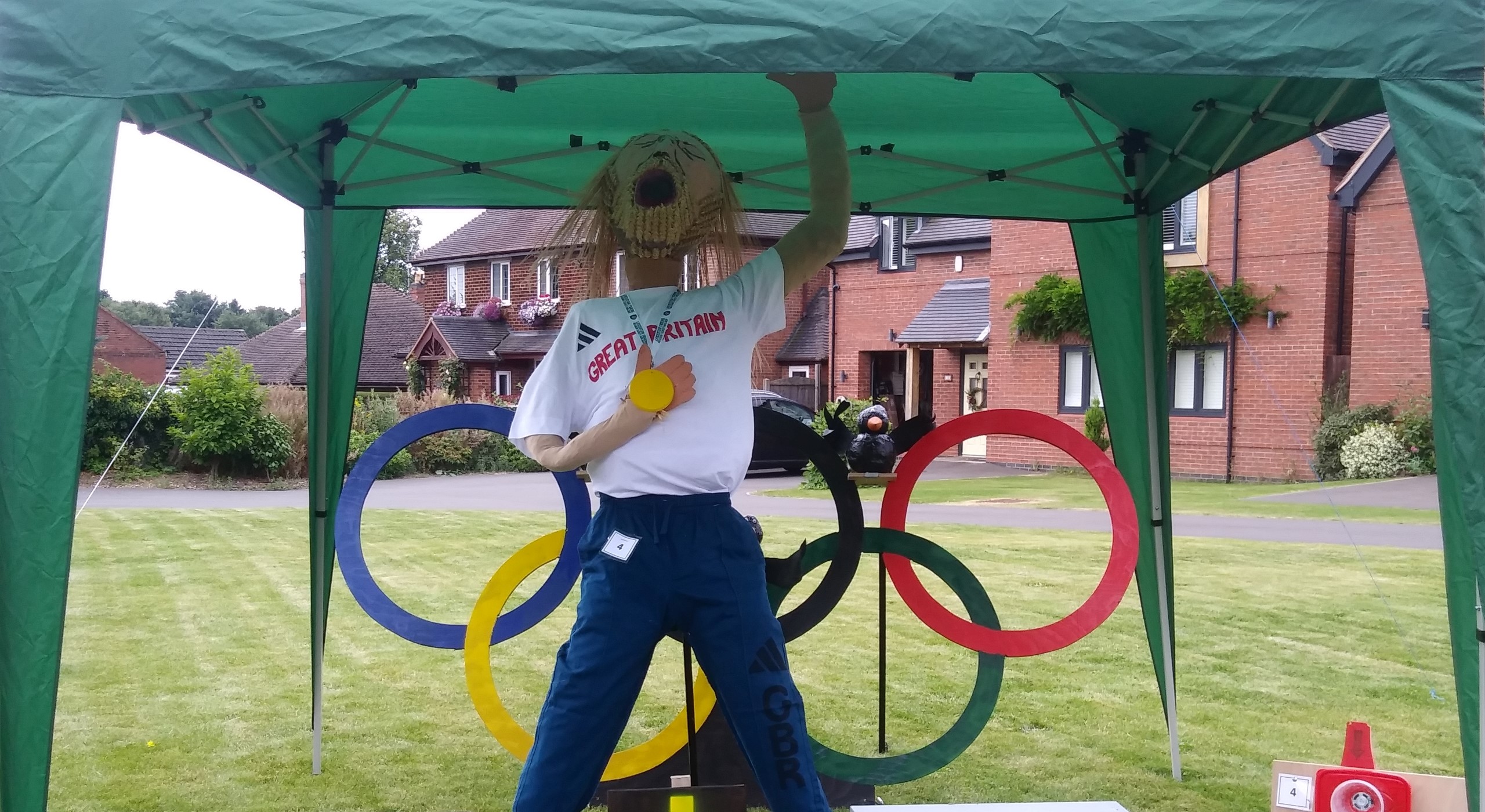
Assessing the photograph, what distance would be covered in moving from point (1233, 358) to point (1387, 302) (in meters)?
2.22

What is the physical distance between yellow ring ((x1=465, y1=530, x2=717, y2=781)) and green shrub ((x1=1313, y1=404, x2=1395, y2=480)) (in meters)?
14.3

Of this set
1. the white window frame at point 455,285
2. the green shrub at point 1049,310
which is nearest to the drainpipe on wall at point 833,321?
the green shrub at point 1049,310

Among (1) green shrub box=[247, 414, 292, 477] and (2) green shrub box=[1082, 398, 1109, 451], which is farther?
(2) green shrub box=[1082, 398, 1109, 451]

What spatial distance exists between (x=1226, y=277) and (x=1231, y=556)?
8542 millimetres

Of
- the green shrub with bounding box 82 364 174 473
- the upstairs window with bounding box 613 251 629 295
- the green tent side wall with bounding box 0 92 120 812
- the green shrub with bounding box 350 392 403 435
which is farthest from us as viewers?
the green shrub with bounding box 350 392 403 435

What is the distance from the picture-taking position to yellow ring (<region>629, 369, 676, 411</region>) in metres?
2.18

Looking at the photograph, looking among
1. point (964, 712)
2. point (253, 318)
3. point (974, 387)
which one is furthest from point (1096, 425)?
point (253, 318)

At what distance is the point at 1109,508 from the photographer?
362cm

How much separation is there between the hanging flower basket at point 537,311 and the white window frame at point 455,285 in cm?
210

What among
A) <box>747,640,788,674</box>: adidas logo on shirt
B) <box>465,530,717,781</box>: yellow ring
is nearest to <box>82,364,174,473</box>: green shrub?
<box>465,530,717,781</box>: yellow ring

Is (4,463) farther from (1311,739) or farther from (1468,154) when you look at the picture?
(1311,739)

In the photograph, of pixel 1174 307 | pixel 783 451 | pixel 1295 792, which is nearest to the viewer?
pixel 1295 792

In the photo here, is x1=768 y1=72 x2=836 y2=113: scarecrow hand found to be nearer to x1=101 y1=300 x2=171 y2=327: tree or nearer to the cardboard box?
the cardboard box

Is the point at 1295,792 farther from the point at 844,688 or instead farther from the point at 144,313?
the point at 144,313
